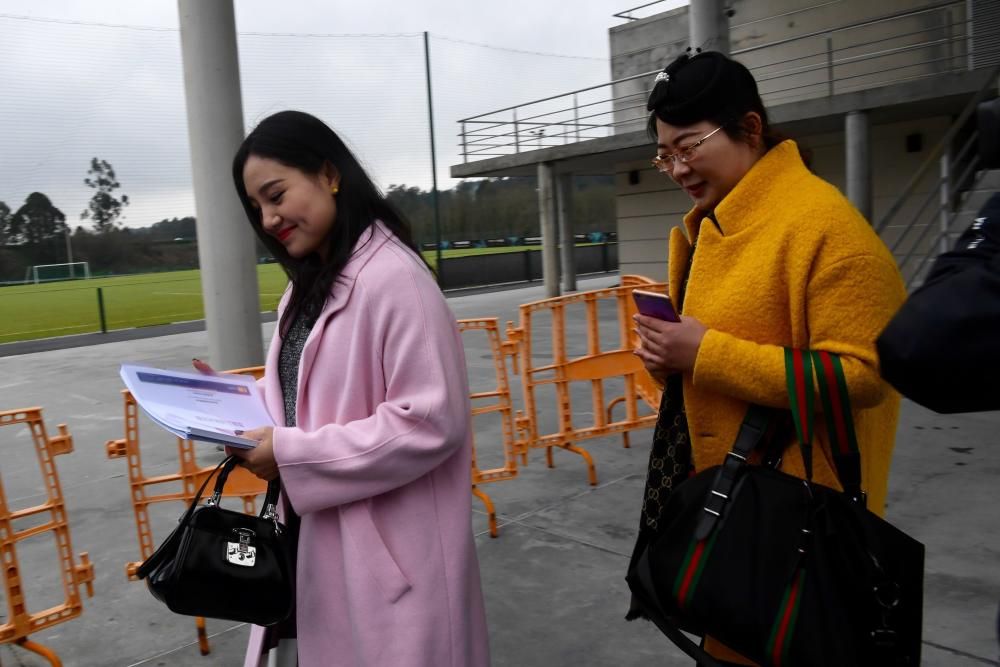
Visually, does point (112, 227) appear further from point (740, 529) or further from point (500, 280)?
point (740, 529)

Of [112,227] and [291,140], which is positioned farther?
[112,227]

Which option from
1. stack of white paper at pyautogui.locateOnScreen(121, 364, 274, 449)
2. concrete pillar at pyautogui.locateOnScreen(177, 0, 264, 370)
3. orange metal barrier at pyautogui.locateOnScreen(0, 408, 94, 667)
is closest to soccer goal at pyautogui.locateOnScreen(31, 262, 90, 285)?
concrete pillar at pyautogui.locateOnScreen(177, 0, 264, 370)

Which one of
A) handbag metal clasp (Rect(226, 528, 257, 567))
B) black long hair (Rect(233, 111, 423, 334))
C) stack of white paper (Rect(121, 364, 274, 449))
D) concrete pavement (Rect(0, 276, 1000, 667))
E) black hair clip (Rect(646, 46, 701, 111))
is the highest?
black hair clip (Rect(646, 46, 701, 111))

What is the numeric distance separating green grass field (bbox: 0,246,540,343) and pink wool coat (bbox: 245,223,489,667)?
1879 centimetres

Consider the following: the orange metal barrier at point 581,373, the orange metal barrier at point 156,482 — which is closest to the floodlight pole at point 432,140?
the orange metal barrier at point 581,373

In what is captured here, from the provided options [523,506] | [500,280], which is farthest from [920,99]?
[500,280]

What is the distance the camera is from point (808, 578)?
1.47 m

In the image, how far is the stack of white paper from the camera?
171 cm

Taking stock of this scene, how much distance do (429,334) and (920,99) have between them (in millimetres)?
11853

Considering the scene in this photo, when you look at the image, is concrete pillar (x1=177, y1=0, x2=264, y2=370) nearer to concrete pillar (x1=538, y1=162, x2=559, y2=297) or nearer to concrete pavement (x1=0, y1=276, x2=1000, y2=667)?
concrete pavement (x1=0, y1=276, x2=1000, y2=667)

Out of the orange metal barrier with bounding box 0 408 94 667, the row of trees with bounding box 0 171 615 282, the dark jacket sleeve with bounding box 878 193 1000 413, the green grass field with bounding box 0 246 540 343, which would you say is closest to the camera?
the dark jacket sleeve with bounding box 878 193 1000 413

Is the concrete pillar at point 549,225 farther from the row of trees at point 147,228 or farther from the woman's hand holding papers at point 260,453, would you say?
the woman's hand holding papers at point 260,453

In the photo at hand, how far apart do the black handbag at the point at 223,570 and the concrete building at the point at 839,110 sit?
726 cm

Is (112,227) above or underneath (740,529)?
above
